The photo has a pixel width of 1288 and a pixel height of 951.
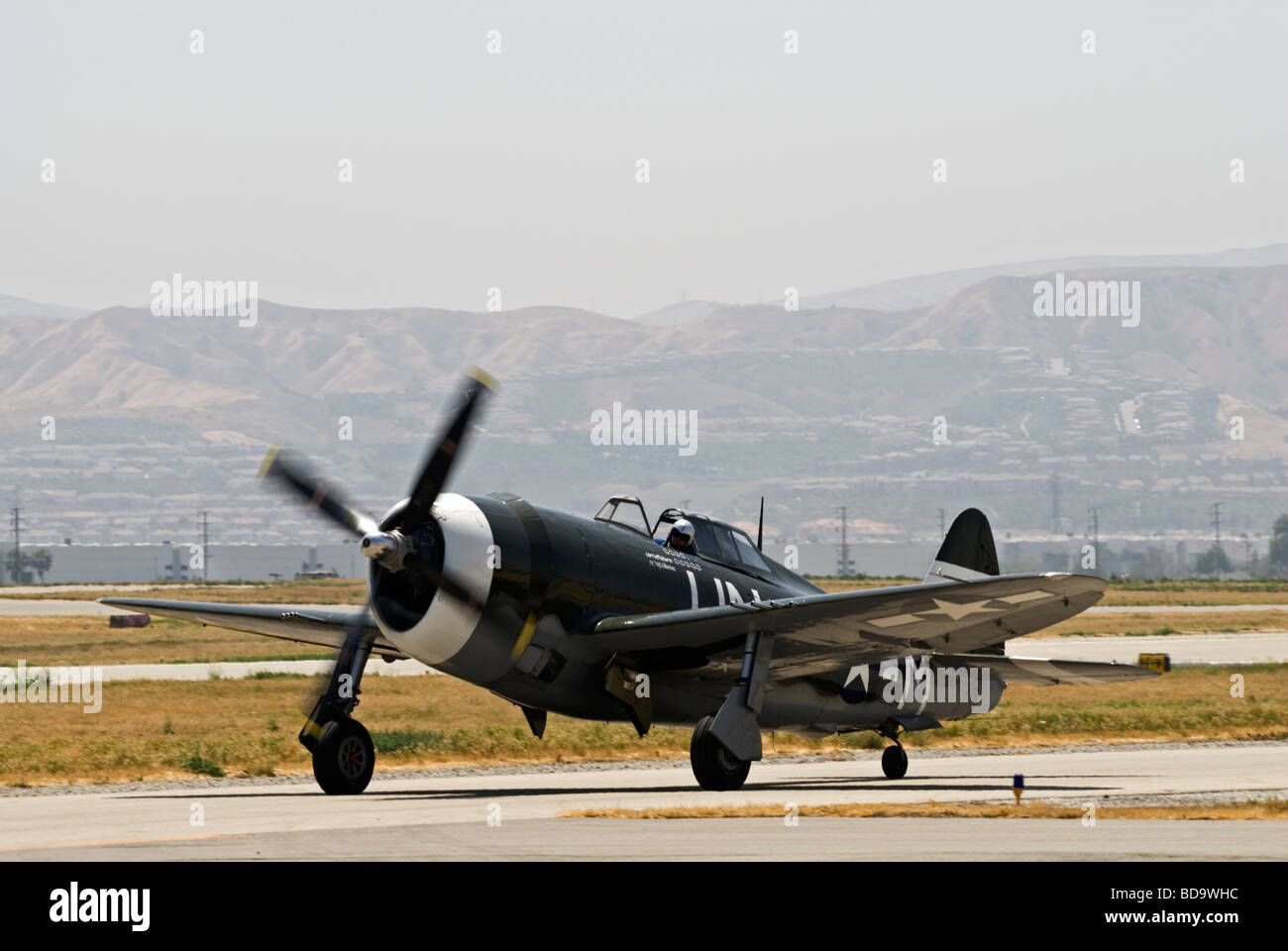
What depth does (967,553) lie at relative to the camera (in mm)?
27891

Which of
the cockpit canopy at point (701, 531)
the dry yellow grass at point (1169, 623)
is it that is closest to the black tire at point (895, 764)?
the cockpit canopy at point (701, 531)

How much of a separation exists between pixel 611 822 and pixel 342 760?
5.84 meters

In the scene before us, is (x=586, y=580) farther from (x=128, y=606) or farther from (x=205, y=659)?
(x=205, y=659)

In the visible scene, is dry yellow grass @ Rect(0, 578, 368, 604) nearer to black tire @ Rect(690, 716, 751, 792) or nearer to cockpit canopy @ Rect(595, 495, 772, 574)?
cockpit canopy @ Rect(595, 495, 772, 574)

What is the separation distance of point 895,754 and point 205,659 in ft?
135

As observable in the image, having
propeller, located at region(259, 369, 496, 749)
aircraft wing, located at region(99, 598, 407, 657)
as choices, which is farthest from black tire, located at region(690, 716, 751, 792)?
aircraft wing, located at region(99, 598, 407, 657)

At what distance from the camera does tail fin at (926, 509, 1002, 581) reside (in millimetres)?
27609

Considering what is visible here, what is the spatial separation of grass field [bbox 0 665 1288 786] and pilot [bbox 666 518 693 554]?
5210 mm

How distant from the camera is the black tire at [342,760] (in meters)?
21.1

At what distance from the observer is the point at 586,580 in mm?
21859

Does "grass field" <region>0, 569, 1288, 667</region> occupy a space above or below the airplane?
below

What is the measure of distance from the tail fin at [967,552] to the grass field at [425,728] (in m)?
5.02
